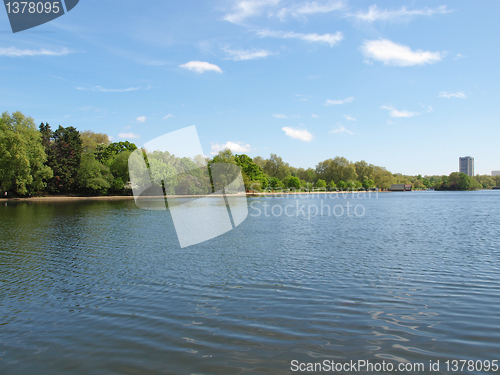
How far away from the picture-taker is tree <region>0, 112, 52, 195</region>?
213ft

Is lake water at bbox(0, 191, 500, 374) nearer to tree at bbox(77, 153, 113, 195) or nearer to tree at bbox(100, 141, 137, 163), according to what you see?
tree at bbox(77, 153, 113, 195)

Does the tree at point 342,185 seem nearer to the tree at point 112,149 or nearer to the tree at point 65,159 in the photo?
the tree at point 112,149

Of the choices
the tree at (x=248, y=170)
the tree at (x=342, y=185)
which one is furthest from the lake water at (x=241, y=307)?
the tree at (x=342, y=185)

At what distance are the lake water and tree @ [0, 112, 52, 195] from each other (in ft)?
193

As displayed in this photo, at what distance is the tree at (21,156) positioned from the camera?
64938 mm

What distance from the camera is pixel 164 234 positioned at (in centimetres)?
2334

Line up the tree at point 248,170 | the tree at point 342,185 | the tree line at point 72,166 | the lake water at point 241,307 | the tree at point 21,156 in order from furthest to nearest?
the tree at point 342,185
the tree at point 248,170
the tree line at point 72,166
the tree at point 21,156
the lake water at point 241,307

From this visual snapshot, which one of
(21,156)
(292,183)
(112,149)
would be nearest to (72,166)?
(21,156)

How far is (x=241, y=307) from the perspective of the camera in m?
8.88

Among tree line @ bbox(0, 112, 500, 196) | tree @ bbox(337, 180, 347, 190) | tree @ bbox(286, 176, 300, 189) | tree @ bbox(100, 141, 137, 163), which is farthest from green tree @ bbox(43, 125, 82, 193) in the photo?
tree @ bbox(337, 180, 347, 190)

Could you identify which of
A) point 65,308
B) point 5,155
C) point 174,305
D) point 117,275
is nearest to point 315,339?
point 174,305

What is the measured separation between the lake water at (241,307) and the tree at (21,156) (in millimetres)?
58826

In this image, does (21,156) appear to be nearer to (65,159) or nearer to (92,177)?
(65,159)

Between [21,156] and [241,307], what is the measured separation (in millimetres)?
72446
